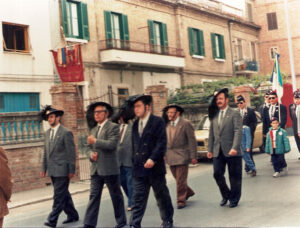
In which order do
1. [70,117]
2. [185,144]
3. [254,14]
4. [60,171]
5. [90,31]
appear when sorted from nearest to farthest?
1. [60,171]
2. [185,144]
3. [70,117]
4. [90,31]
5. [254,14]

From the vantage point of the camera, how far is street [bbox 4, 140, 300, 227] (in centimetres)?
650

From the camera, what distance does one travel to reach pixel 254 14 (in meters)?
38.2

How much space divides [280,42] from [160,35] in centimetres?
1607

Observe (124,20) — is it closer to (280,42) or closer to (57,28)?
(57,28)

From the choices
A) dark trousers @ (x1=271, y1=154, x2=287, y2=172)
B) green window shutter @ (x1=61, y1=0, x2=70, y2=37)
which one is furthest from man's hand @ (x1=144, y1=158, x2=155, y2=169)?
green window shutter @ (x1=61, y1=0, x2=70, y2=37)

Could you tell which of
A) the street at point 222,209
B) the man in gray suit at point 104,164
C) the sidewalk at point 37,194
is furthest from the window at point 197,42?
the man in gray suit at point 104,164

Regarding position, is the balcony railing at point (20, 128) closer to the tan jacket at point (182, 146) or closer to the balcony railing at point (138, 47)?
the tan jacket at point (182, 146)

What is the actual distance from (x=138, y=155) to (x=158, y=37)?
2097 cm

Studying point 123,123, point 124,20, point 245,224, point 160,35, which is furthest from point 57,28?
point 245,224

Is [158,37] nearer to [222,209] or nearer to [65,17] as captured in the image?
[65,17]

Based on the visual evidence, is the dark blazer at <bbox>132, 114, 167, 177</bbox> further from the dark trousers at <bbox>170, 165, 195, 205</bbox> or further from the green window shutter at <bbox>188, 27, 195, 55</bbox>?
the green window shutter at <bbox>188, 27, 195, 55</bbox>

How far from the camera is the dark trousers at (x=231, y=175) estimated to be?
24.7 ft

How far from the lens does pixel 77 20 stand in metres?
21.7

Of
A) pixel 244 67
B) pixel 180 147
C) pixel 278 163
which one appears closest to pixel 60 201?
pixel 180 147
